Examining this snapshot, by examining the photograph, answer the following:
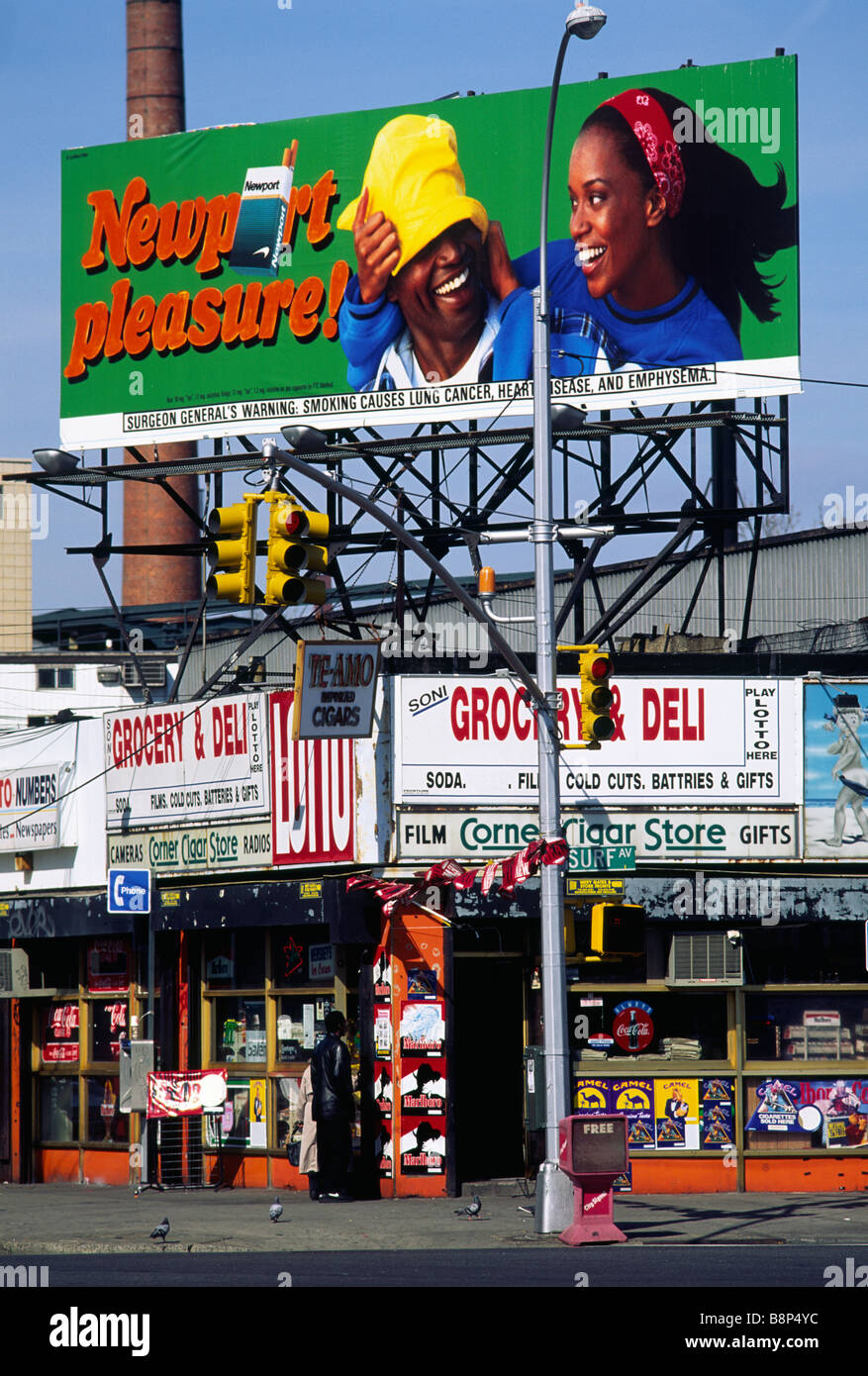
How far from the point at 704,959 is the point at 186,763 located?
722cm

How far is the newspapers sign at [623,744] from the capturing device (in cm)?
2231

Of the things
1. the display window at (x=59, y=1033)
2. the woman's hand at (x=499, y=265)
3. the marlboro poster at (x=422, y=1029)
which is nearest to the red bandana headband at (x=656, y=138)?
the woman's hand at (x=499, y=265)

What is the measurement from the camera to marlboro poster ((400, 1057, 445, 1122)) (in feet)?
71.1

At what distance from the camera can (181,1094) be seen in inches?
891

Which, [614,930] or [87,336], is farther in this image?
[87,336]

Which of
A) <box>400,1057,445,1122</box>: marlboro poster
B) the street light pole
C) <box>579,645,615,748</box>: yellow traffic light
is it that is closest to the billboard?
the street light pole

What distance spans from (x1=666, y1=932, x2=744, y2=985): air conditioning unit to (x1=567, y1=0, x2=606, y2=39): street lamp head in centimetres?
1039

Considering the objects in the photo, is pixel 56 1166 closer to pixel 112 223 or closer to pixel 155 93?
pixel 112 223

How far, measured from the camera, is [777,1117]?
22297 millimetres

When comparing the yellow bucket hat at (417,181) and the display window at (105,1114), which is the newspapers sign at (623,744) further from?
the yellow bucket hat at (417,181)

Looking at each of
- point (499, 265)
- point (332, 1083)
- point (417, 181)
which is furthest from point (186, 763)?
point (417, 181)

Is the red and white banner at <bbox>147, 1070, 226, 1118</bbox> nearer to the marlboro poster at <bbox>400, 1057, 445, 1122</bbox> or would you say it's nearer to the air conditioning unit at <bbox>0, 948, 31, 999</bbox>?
the marlboro poster at <bbox>400, 1057, 445, 1122</bbox>

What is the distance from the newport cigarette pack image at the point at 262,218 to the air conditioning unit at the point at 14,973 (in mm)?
10760

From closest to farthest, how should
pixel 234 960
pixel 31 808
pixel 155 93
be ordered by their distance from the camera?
1. pixel 234 960
2. pixel 31 808
3. pixel 155 93
